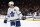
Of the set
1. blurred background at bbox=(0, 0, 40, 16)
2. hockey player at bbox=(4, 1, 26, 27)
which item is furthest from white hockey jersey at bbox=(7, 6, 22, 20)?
blurred background at bbox=(0, 0, 40, 16)

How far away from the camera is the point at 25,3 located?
8398 mm

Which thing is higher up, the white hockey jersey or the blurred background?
the blurred background

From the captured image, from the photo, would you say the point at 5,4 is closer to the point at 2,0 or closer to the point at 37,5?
the point at 2,0

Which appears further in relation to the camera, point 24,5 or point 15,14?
point 24,5

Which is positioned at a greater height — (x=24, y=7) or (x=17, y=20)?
(x=24, y=7)

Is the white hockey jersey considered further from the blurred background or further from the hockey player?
the blurred background

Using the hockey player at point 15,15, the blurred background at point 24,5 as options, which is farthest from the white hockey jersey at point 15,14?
the blurred background at point 24,5

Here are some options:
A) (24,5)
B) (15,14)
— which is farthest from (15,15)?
(24,5)

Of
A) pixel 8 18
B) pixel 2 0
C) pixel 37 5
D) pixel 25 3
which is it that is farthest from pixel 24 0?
pixel 8 18

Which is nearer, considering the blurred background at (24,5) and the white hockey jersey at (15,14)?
the white hockey jersey at (15,14)

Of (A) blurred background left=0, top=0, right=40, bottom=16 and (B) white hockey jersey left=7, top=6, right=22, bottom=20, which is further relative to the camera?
(A) blurred background left=0, top=0, right=40, bottom=16

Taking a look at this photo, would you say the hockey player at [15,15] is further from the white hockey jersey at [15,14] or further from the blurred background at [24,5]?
the blurred background at [24,5]

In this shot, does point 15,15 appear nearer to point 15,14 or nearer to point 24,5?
point 15,14

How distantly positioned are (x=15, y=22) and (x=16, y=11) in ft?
0.85
